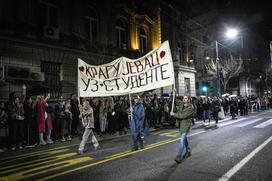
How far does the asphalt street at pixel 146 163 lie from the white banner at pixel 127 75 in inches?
83.6

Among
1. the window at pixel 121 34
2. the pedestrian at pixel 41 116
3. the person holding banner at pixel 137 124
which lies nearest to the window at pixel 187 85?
the window at pixel 121 34

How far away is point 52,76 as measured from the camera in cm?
1647

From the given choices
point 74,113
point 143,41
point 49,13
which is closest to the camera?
point 74,113

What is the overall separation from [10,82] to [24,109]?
489 cm

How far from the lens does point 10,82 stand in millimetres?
13797

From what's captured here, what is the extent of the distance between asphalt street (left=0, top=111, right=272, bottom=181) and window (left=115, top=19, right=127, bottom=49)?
600 inches

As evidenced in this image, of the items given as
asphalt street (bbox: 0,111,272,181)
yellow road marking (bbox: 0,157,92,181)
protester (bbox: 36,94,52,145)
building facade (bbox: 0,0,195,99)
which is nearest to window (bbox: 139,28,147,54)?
building facade (bbox: 0,0,195,99)

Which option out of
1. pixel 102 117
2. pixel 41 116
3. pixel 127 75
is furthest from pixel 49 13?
pixel 127 75

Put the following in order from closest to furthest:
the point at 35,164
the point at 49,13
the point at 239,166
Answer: the point at 239,166 < the point at 35,164 < the point at 49,13

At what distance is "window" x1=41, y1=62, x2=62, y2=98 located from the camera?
16109 millimetres

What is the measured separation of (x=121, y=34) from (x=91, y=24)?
3661 mm

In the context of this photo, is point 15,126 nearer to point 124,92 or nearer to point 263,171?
point 124,92

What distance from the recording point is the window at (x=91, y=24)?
1976 centimetres

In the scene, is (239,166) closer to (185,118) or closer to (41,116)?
(185,118)
